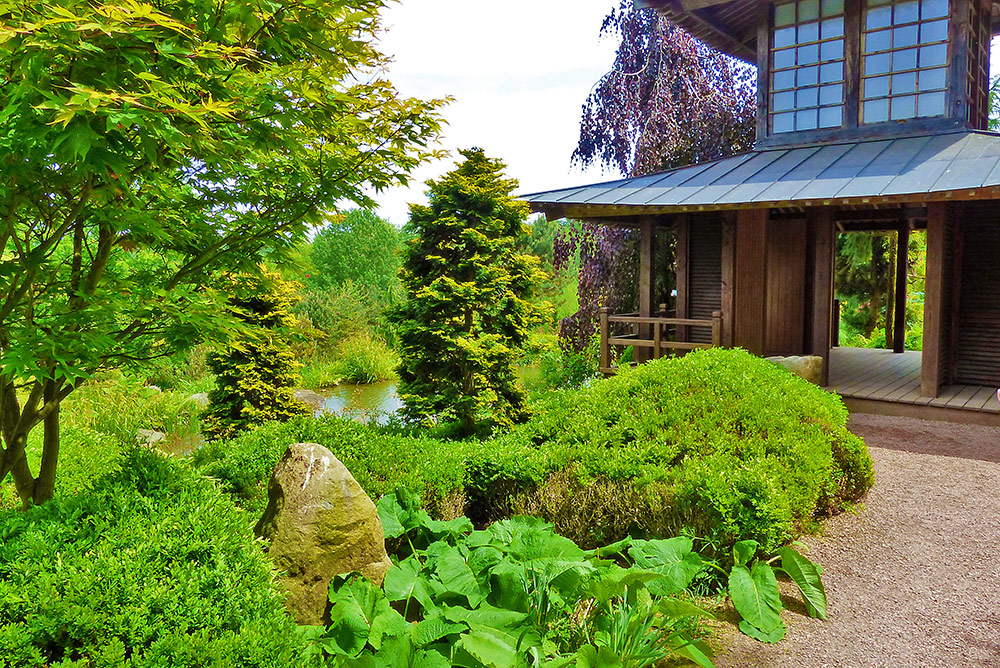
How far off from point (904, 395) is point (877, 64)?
4.88 meters

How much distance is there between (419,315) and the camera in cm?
730

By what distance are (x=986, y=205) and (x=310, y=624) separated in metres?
10.2

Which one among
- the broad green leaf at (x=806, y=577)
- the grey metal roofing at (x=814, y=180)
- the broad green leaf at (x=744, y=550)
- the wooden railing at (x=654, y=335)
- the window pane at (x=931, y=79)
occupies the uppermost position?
the window pane at (x=931, y=79)

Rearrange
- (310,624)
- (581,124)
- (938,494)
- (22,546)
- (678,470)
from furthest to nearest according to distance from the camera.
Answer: (581,124) < (938,494) < (678,470) < (310,624) < (22,546)

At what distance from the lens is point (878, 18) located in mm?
10070

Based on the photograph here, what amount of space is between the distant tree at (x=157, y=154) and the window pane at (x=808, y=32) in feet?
29.4

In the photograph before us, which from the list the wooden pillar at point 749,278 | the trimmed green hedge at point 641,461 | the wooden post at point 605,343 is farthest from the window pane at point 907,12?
the trimmed green hedge at point 641,461

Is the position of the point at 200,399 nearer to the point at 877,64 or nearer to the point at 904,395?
→ the point at 904,395

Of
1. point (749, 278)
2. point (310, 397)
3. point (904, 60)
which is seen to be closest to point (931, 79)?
point (904, 60)

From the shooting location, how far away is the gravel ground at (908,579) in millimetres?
3514

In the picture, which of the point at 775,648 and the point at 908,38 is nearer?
the point at 775,648

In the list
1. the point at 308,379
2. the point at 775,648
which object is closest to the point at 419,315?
the point at 775,648

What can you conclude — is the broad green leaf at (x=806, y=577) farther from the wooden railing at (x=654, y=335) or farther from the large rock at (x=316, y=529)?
the wooden railing at (x=654, y=335)

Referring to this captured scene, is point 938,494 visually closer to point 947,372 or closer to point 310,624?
point 947,372
